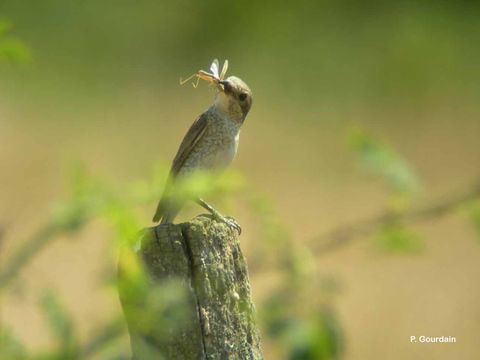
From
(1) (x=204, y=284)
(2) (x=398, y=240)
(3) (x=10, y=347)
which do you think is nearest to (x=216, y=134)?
(2) (x=398, y=240)

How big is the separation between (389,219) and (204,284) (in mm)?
1285

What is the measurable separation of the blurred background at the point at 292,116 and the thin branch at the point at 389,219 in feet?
8.99

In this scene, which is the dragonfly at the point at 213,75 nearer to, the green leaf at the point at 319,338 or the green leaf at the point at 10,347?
the green leaf at the point at 319,338

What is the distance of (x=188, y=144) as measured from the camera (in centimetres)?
591

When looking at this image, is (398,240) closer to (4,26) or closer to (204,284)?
(204,284)

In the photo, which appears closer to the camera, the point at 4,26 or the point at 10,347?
the point at 10,347

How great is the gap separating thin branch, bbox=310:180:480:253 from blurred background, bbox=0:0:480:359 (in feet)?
8.99

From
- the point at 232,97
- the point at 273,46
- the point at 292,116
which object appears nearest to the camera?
the point at 232,97

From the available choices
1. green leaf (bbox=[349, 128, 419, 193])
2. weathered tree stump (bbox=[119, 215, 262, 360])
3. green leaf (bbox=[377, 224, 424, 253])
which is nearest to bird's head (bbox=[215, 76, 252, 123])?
green leaf (bbox=[349, 128, 419, 193])

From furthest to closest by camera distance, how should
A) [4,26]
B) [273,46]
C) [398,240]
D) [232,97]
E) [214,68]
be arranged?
[273,46], [232,97], [214,68], [398,240], [4,26]

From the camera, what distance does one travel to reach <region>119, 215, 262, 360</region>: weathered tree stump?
366 cm

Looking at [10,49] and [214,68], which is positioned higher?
[214,68]

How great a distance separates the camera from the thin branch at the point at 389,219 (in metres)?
4.84

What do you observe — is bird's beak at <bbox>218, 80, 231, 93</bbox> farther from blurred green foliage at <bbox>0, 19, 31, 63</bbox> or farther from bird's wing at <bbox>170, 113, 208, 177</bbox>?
blurred green foliage at <bbox>0, 19, 31, 63</bbox>
